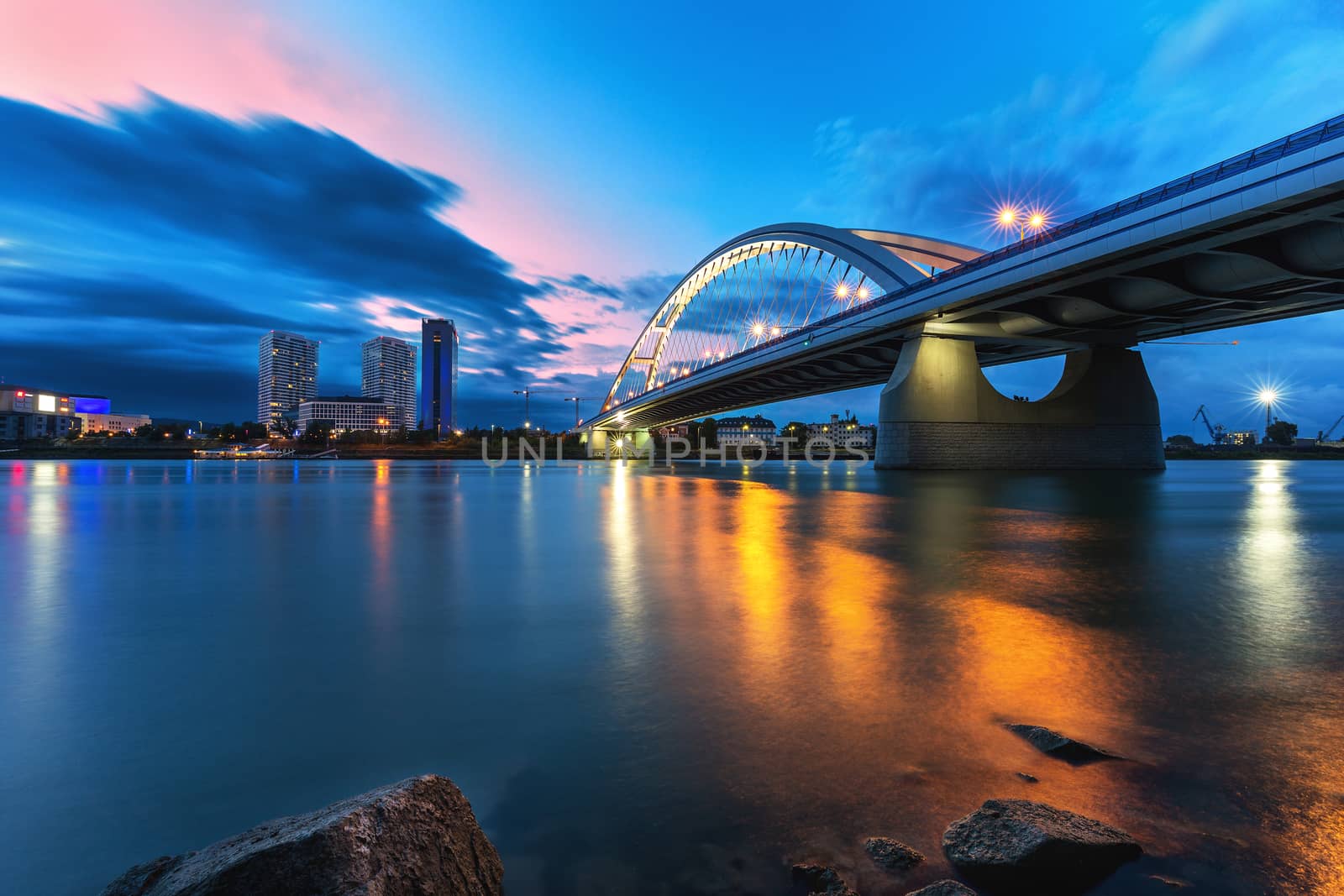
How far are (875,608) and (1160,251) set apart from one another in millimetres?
29817

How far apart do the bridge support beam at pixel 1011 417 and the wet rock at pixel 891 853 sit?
39472 millimetres

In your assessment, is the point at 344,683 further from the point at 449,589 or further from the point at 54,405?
the point at 54,405

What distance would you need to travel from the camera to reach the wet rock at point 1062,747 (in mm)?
2760

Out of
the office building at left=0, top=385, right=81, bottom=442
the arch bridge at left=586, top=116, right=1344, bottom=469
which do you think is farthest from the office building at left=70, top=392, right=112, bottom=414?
the arch bridge at left=586, top=116, right=1344, bottom=469

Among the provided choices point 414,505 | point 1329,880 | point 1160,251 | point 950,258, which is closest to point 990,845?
point 1329,880

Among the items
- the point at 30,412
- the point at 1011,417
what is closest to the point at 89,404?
the point at 30,412

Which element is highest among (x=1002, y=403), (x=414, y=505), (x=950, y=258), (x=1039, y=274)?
(x=950, y=258)

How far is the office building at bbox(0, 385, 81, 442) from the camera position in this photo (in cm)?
11650

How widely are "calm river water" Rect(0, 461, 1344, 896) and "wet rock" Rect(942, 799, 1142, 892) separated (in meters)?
0.07

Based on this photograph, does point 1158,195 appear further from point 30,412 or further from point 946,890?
point 30,412

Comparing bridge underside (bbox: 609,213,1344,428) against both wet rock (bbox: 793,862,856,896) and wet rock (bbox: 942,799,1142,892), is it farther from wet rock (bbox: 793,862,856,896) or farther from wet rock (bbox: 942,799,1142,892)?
wet rock (bbox: 793,862,856,896)

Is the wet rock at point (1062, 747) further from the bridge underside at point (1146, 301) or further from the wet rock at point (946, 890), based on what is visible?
the bridge underside at point (1146, 301)

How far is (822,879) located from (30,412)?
567ft

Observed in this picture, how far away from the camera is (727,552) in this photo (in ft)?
29.6
